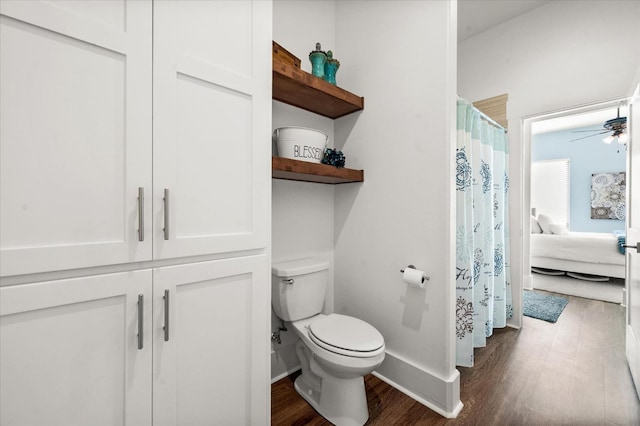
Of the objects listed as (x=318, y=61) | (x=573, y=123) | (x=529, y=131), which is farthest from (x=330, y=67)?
(x=573, y=123)

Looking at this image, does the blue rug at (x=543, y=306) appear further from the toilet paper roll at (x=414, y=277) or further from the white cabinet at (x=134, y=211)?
the white cabinet at (x=134, y=211)

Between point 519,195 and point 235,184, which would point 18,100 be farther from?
point 519,195

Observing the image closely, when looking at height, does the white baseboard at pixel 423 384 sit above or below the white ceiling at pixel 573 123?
below

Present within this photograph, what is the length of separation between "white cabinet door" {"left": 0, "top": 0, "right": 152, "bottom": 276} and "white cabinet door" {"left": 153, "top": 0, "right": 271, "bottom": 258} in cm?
5

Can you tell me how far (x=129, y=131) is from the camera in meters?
0.83

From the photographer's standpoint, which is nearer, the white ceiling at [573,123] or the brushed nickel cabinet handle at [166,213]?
the brushed nickel cabinet handle at [166,213]

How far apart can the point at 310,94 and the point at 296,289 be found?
1.17 m

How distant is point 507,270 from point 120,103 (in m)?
3.06

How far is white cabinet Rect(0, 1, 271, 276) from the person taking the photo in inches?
27.5

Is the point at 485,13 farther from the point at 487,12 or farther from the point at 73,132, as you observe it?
the point at 73,132

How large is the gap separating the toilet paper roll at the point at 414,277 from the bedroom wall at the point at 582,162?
5677 millimetres

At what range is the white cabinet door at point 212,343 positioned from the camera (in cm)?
91

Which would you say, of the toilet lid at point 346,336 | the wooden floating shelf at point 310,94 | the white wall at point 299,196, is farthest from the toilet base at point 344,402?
the wooden floating shelf at point 310,94

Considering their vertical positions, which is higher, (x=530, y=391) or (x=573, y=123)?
(x=573, y=123)
